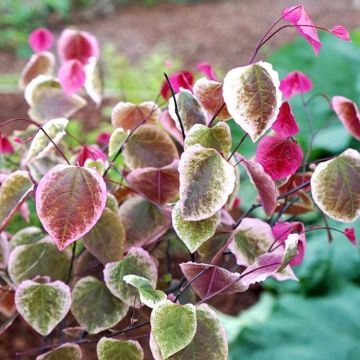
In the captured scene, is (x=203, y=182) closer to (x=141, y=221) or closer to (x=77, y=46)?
(x=141, y=221)

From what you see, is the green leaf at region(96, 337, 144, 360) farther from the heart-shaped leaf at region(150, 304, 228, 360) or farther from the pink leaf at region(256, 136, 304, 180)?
the pink leaf at region(256, 136, 304, 180)

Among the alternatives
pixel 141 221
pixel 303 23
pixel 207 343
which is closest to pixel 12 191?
pixel 141 221

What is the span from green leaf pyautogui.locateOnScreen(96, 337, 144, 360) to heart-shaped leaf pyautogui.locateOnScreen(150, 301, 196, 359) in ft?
0.47

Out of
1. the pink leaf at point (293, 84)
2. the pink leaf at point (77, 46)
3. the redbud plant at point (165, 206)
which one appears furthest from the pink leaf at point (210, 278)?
the pink leaf at point (77, 46)

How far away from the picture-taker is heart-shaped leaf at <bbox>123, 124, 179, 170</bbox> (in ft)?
3.36

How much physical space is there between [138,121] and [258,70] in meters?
0.32

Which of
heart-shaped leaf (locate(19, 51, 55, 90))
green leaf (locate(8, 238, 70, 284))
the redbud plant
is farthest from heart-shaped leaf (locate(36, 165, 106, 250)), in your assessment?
heart-shaped leaf (locate(19, 51, 55, 90))

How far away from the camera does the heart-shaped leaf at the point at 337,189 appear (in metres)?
0.88

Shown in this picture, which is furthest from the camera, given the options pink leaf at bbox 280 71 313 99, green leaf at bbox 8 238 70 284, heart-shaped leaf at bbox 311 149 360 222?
pink leaf at bbox 280 71 313 99

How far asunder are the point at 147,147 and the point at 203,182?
0.78 ft

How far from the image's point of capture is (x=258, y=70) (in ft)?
2.66

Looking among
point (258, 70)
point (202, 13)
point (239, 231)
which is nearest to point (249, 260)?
point (239, 231)

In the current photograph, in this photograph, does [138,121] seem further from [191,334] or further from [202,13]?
[202,13]

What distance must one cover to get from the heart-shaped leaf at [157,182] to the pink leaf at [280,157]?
5.0 inches
